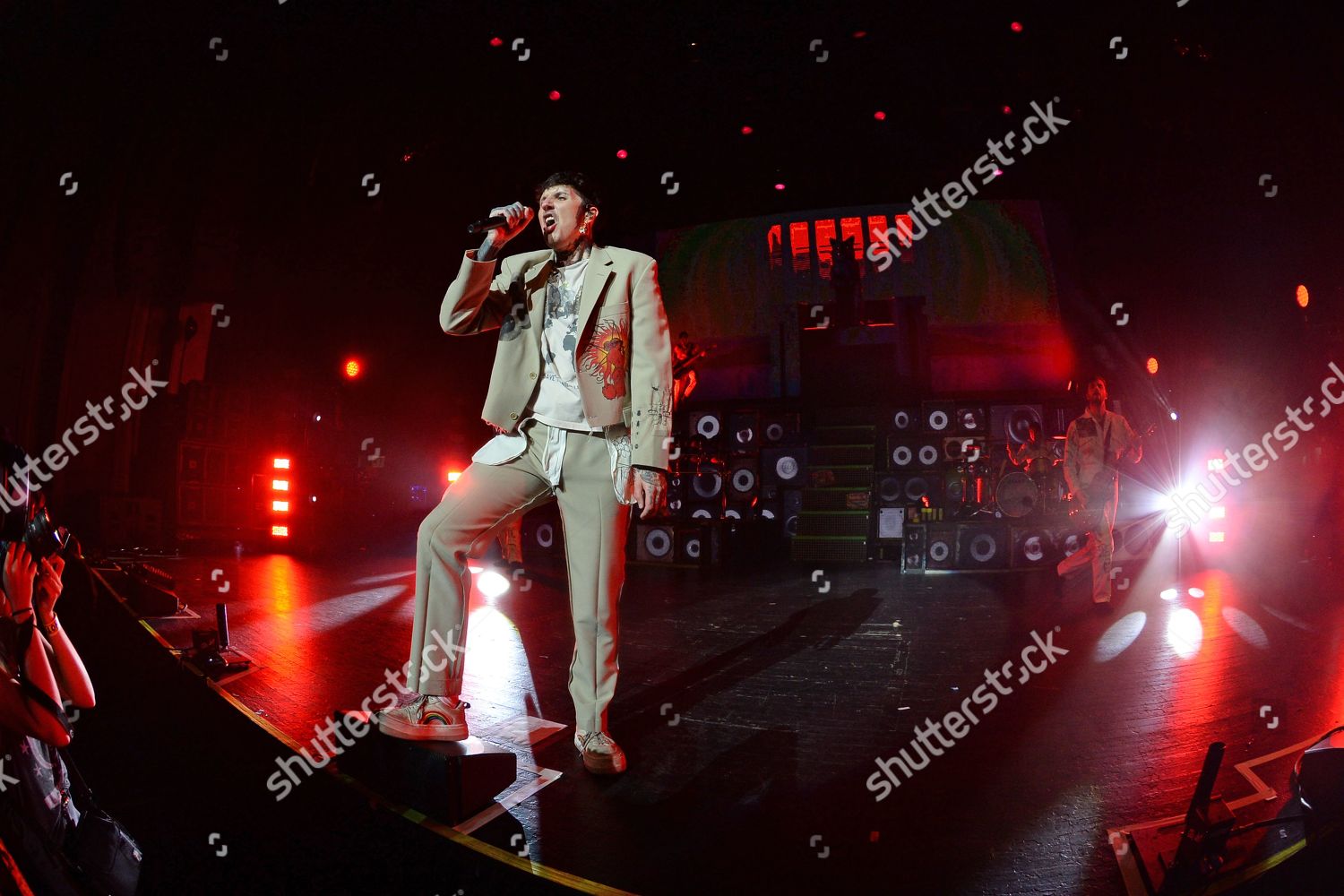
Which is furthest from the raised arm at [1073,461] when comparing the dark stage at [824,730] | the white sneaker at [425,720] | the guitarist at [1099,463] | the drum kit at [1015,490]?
the white sneaker at [425,720]

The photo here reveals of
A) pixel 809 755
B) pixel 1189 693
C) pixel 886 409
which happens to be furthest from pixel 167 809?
pixel 886 409

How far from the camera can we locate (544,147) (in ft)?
25.1

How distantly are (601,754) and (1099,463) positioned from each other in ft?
15.5

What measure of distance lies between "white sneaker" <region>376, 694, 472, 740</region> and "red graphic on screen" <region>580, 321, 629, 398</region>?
3.31ft

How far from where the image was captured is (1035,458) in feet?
27.0

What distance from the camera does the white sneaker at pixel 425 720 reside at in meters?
1.95

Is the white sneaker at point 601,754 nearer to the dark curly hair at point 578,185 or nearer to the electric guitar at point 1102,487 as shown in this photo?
the dark curly hair at point 578,185

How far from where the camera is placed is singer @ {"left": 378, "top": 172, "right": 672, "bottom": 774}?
83.5 inches

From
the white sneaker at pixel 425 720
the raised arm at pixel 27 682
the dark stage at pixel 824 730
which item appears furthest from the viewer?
the white sneaker at pixel 425 720

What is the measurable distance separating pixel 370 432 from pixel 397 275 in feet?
7.46

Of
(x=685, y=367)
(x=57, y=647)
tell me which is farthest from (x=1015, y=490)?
(x=57, y=647)

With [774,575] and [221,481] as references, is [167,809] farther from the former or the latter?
[221,481]

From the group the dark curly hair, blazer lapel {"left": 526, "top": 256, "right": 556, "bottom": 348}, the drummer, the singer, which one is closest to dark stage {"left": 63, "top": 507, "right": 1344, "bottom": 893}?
the singer

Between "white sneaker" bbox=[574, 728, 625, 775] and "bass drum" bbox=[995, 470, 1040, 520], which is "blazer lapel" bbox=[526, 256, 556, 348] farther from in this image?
Result: "bass drum" bbox=[995, 470, 1040, 520]
